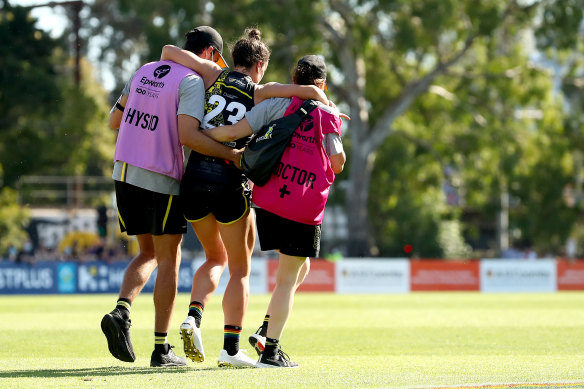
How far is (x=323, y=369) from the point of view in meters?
7.11

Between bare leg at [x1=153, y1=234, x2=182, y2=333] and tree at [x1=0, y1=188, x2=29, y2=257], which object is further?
tree at [x1=0, y1=188, x2=29, y2=257]

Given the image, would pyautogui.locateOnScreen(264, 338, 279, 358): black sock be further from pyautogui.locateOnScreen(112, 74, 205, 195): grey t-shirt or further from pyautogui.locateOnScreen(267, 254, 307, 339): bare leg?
pyautogui.locateOnScreen(112, 74, 205, 195): grey t-shirt

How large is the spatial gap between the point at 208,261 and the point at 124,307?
2.20 feet

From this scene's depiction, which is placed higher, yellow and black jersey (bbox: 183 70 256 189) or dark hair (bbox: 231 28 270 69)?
dark hair (bbox: 231 28 270 69)

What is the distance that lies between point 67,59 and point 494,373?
41823 mm

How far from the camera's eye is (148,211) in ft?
23.9

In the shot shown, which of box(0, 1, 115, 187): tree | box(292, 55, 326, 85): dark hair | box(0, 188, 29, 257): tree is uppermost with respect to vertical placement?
box(0, 1, 115, 187): tree

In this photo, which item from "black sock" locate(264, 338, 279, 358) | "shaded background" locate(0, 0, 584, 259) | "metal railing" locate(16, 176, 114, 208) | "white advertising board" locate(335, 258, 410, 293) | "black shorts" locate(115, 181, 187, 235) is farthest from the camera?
"metal railing" locate(16, 176, 114, 208)

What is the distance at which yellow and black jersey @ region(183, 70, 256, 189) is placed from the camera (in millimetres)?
7145

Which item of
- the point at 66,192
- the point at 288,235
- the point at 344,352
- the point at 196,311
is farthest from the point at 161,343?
the point at 66,192

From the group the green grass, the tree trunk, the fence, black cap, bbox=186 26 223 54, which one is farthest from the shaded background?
black cap, bbox=186 26 223 54

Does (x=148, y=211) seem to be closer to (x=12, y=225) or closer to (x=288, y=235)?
(x=288, y=235)

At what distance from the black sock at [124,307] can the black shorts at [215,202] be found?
0.70 metres

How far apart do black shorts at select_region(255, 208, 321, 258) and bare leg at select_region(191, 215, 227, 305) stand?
1.33 feet
